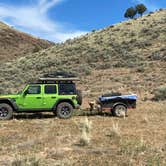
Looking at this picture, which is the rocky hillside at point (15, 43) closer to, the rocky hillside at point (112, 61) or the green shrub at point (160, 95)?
the rocky hillside at point (112, 61)

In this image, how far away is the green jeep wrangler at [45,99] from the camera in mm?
15914

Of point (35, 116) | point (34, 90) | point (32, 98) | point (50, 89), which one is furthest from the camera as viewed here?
point (35, 116)

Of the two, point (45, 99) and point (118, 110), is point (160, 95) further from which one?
point (45, 99)

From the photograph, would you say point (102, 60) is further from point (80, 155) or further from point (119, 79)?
point (80, 155)

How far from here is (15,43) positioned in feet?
311

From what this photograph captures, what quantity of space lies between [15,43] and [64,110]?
265 ft

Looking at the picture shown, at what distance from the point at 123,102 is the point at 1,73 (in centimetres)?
2626

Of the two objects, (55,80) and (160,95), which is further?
(160,95)

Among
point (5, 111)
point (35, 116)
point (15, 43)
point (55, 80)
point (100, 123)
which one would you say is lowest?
point (100, 123)

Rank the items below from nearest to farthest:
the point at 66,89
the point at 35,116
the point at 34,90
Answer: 1. the point at 34,90
2. the point at 66,89
3. the point at 35,116

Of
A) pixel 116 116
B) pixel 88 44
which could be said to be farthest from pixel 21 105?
pixel 88 44

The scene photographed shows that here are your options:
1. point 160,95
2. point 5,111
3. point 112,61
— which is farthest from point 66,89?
point 112,61

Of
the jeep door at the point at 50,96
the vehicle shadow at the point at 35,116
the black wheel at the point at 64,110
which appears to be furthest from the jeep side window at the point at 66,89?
the vehicle shadow at the point at 35,116

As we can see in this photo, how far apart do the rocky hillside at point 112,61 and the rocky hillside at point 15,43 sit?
1269 inches
